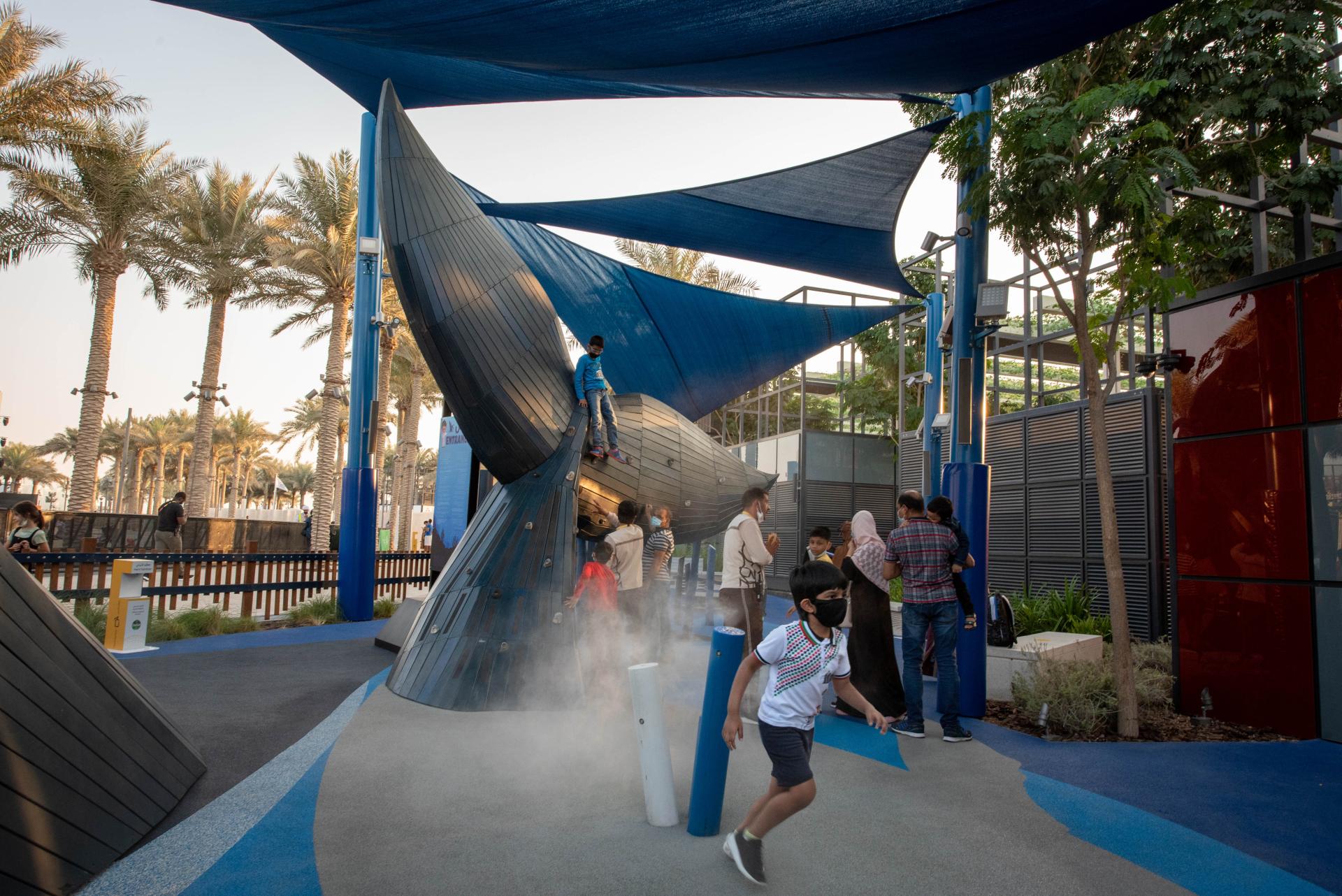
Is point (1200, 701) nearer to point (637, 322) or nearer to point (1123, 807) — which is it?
point (1123, 807)

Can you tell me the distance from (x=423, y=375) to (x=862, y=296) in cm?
1894

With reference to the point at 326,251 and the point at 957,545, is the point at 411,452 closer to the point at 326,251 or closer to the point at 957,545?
the point at 326,251

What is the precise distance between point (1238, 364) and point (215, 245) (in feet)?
74.1

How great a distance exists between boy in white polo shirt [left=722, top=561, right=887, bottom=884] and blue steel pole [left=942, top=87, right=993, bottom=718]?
13.1 feet

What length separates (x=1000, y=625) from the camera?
25.9 feet

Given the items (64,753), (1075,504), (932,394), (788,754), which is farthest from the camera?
(932,394)

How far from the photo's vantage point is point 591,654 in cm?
668

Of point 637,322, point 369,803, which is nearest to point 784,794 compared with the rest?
point 369,803

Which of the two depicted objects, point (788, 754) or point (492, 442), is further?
point (492, 442)

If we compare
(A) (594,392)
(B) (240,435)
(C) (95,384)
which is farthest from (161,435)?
A: (A) (594,392)

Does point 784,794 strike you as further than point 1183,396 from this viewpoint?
No

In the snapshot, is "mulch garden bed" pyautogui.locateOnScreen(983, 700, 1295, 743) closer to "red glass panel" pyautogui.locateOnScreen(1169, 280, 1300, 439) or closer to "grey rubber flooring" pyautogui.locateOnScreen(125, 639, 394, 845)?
"red glass panel" pyautogui.locateOnScreen(1169, 280, 1300, 439)

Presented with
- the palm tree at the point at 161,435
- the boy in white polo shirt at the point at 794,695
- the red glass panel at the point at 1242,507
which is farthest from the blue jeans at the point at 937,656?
the palm tree at the point at 161,435

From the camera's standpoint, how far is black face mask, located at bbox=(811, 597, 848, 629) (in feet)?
11.2
